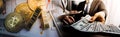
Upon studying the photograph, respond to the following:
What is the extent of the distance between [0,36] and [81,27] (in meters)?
0.91

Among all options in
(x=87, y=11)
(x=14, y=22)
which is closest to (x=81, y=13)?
(x=87, y=11)

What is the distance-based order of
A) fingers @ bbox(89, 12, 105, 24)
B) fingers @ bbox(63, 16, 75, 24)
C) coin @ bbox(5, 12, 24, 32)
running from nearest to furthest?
fingers @ bbox(89, 12, 105, 24), fingers @ bbox(63, 16, 75, 24), coin @ bbox(5, 12, 24, 32)

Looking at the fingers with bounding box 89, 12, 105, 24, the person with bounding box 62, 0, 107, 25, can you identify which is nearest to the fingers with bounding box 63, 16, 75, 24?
the person with bounding box 62, 0, 107, 25

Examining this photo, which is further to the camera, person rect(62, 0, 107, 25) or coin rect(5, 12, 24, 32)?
coin rect(5, 12, 24, 32)

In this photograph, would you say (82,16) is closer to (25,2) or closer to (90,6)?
(90,6)

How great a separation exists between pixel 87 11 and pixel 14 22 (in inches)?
30.7

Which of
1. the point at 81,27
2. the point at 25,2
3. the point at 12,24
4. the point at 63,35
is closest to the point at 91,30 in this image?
the point at 81,27

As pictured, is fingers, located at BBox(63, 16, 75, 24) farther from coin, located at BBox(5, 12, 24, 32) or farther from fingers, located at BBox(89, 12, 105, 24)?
coin, located at BBox(5, 12, 24, 32)

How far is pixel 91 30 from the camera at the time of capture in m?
1.45

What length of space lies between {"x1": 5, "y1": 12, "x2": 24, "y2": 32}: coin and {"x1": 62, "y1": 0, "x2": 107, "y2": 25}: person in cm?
51

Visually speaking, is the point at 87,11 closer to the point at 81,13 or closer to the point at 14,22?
the point at 81,13

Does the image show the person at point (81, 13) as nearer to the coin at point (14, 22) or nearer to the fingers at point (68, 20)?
the fingers at point (68, 20)

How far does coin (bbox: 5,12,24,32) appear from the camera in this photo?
185 centimetres

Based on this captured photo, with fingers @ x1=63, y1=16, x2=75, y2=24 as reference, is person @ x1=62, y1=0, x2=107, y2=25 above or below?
above
